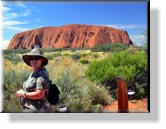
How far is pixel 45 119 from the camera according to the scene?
24.8 feet

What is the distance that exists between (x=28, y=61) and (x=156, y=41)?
6.57 feet

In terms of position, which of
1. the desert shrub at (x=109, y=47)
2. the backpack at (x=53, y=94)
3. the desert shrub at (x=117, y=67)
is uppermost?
the desert shrub at (x=109, y=47)

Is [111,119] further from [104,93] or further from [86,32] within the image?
[86,32]

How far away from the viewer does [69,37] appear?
7.67 m

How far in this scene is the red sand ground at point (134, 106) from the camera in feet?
24.7

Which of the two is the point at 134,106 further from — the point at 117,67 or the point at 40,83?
the point at 40,83

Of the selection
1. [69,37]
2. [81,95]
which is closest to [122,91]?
[81,95]

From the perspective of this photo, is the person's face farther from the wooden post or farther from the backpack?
the wooden post

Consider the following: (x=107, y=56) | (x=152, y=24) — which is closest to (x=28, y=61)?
(x=107, y=56)

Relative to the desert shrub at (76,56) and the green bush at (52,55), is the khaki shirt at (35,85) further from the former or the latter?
the desert shrub at (76,56)

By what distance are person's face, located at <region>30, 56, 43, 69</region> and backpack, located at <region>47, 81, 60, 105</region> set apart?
367 millimetres

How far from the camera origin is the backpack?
7.59 metres

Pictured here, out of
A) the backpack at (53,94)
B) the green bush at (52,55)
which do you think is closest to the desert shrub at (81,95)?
the backpack at (53,94)

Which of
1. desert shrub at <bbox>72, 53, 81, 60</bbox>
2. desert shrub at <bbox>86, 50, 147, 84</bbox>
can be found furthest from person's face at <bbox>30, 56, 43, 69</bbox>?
desert shrub at <bbox>86, 50, 147, 84</bbox>
